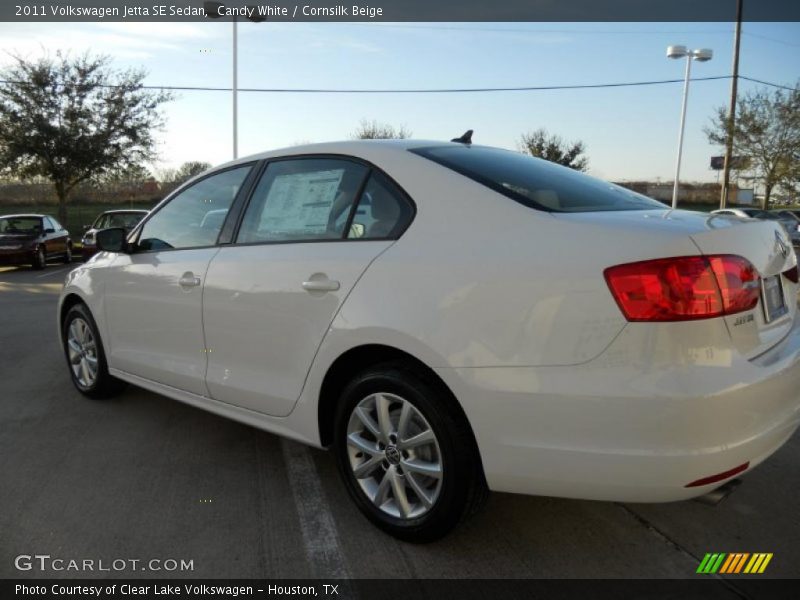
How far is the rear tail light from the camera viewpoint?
2.00m

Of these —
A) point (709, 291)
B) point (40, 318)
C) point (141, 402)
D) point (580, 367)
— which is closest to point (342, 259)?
point (580, 367)

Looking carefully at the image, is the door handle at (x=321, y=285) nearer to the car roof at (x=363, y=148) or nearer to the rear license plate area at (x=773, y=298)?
the car roof at (x=363, y=148)

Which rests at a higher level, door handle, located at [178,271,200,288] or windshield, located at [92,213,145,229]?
door handle, located at [178,271,200,288]

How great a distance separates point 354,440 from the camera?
109 inches

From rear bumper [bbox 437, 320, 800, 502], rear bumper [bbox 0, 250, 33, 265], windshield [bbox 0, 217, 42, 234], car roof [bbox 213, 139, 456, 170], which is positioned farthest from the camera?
windshield [bbox 0, 217, 42, 234]

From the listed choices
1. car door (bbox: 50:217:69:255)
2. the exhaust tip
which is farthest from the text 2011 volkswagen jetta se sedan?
car door (bbox: 50:217:69:255)

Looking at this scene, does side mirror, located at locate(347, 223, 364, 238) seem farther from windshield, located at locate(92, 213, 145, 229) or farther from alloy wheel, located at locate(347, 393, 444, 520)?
windshield, located at locate(92, 213, 145, 229)

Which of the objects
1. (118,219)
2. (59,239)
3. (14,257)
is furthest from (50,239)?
(118,219)

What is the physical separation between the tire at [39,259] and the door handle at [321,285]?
15747mm

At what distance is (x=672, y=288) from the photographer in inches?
79.0

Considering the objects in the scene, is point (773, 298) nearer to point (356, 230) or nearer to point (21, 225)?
point (356, 230)

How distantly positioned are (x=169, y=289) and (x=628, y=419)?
2.62 meters

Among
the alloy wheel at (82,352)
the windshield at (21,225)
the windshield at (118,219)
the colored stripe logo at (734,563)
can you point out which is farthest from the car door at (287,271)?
the windshield at (21,225)
